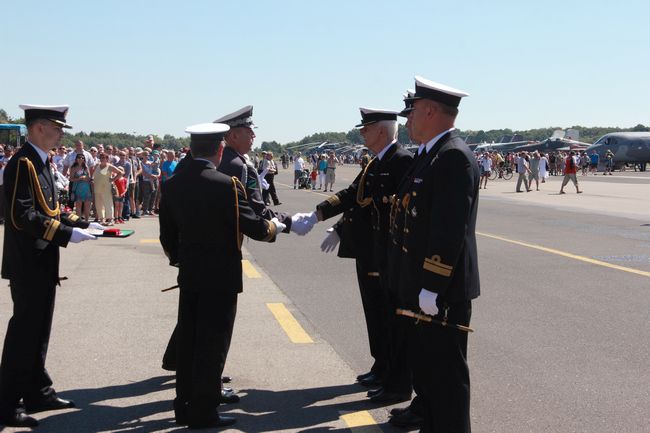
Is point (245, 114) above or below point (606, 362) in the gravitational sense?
above

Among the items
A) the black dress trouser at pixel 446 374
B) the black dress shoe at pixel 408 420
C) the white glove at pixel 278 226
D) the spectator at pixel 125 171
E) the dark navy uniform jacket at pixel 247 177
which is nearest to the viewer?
the black dress trouser at pixel 446 374

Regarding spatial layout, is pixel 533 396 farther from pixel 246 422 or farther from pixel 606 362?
pixel 246 422

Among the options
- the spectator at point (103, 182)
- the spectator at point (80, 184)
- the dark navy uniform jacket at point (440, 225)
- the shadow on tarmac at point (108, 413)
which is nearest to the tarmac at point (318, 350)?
the shadow on tarmac at point (108, 413)

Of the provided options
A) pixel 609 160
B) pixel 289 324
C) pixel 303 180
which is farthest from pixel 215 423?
pixel 609 160

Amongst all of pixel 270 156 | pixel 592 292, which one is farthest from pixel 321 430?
pixel 270 156

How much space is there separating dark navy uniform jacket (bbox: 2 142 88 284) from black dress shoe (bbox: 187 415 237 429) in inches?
51.7

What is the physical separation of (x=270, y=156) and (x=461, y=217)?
845 inches

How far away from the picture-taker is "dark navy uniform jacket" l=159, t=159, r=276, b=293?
15.7 feet

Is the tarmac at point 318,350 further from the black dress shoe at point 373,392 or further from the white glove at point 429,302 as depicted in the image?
the white glove at point 429,302

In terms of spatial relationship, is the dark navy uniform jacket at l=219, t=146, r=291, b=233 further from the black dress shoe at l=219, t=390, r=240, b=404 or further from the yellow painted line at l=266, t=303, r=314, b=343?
the yellow painted line at l=266, t=303, r=314, b=343

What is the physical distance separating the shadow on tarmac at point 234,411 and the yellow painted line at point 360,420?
0.05m

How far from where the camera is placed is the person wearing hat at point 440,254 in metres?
3.89

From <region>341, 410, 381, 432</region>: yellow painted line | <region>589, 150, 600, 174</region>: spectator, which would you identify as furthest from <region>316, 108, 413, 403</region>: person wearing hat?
<region>589, 150, 600, 174</region>: spectator

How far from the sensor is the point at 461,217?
3895mm
